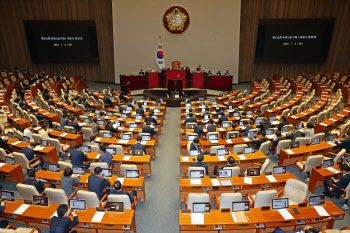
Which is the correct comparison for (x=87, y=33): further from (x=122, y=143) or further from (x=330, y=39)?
(x=330, y=39)

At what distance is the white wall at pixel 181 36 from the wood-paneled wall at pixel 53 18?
135 centimetres

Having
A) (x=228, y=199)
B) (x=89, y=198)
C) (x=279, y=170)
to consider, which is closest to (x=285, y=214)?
(x=228, y=199)

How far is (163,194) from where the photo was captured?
795 cm

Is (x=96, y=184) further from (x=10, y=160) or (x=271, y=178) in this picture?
(x=271, y=178)

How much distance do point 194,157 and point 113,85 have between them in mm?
16691

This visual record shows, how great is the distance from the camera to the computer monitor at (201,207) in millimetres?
5655

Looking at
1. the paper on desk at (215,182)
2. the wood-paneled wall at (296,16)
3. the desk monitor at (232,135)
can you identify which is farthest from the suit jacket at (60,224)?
the wood-paneled wall at (296,16)

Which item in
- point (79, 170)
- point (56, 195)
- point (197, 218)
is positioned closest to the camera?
point (197, 218)

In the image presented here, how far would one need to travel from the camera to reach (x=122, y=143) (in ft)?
31.1

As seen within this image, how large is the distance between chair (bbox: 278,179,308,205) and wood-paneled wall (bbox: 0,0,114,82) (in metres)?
19.9

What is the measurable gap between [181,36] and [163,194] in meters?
16.5

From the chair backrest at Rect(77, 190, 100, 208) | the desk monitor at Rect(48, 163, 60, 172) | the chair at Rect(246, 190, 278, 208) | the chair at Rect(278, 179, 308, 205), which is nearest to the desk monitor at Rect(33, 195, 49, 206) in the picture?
the chair backrest at Rect(77, 190, 100, 208)

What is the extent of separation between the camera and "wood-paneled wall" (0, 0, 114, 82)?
2188 centimetres

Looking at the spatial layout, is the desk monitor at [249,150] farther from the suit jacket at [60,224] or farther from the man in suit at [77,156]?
the suit jacket at [60,224]
